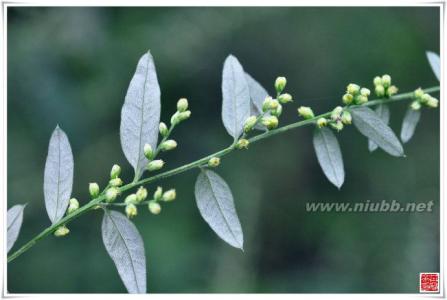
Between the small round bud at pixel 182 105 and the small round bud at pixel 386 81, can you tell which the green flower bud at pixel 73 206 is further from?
the small round bud at pixel 386 81

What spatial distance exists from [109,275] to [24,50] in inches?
62.4

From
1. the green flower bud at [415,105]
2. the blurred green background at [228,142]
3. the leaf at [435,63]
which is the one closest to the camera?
the green flower bud at [415,105]

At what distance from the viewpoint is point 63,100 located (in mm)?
3723

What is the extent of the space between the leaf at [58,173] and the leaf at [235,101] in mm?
516

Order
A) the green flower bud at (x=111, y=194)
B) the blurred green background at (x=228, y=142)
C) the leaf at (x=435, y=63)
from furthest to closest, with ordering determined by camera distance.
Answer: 1. the blurred green background at (x=228, y=142)
2. the leaf at (x=435, y=63)
3. the green flower bud at (x=111, y=194)

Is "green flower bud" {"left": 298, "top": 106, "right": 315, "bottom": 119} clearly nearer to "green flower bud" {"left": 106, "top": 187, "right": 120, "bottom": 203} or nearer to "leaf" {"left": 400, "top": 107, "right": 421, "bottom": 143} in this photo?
"leaf" {"left": 400, "top": 107, "right": 421, "bottom": 143}

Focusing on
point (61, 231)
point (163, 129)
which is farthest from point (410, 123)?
point (61, 231)

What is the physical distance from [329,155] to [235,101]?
1.23ft

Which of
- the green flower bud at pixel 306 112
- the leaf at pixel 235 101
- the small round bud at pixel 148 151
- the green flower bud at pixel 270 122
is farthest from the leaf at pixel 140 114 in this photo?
the green flower bud at pixel 306 112

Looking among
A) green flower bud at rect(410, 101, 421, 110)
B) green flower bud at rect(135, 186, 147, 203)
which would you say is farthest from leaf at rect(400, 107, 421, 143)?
green flower bud at rect(135, 186, 147, 203)

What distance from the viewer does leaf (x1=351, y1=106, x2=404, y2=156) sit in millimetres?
1871

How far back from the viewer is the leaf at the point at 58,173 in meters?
1.71

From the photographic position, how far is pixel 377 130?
1888 millimetres

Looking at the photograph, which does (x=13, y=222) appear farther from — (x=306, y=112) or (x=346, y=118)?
(x=346, y=118)
